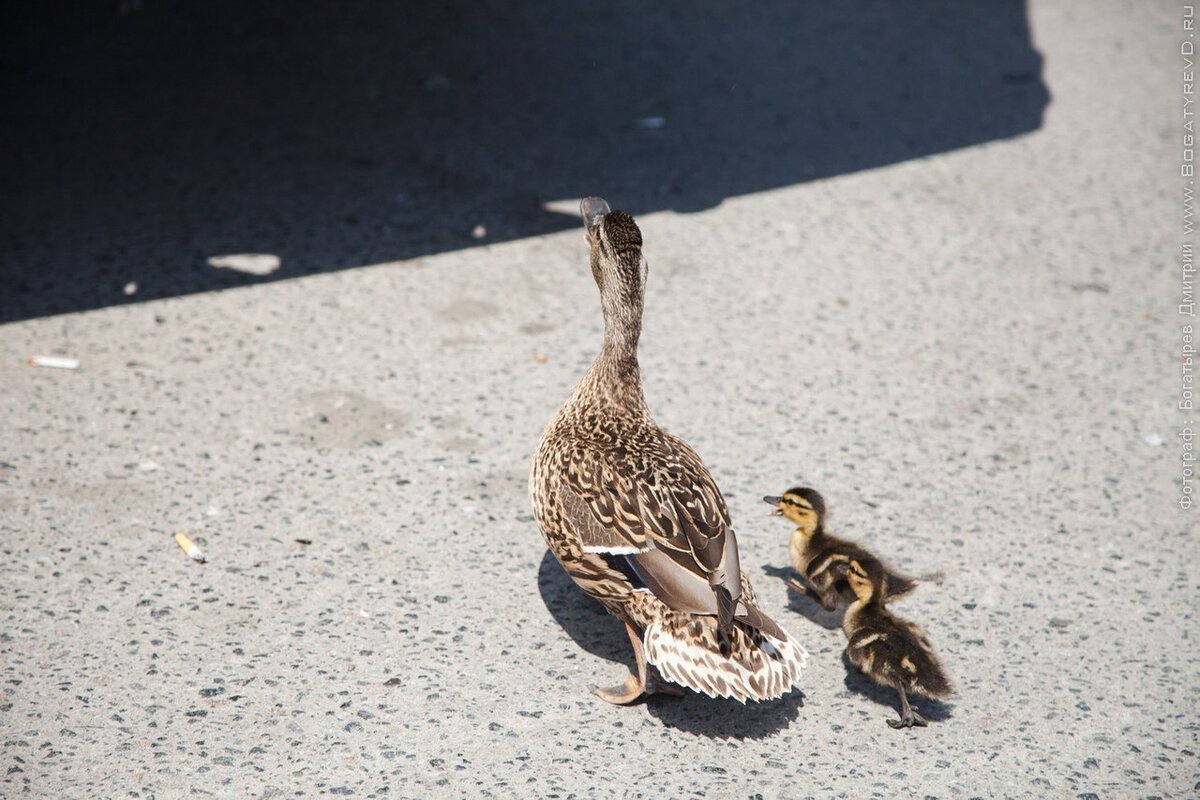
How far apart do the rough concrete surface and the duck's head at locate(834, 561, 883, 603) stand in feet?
0.83

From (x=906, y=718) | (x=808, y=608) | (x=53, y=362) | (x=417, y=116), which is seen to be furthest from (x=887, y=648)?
(x=417, y=116)

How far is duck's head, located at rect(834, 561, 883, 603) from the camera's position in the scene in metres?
3.99

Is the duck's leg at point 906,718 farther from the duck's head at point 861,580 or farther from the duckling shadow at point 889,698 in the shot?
the duck's head at point 861,580

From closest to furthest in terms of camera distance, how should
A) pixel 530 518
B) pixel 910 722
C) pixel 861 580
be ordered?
pixel 910 722, pixel 861 580, pixel 530 518

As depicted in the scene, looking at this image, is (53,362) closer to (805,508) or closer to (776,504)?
(776,504)

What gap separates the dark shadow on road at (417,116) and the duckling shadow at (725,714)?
3.24 m

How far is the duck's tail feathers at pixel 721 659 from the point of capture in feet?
11.5

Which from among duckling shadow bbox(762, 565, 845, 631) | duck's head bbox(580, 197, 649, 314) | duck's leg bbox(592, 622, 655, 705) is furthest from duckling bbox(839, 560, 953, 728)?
duck's head bbox(580, 197, 649, 314)

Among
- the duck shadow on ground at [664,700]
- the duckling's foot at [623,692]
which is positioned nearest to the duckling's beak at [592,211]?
the duck shadow on ground at [664,700]

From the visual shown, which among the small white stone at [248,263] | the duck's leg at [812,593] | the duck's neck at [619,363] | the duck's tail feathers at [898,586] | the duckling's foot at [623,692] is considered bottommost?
the duckling's foot at [623,692]

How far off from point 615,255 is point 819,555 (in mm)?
1231

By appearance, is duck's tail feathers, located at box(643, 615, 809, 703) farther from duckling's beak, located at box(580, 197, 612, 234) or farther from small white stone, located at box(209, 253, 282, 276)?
small white stone, located at box(209, 253, 282, 276)

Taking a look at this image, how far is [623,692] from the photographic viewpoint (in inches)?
152

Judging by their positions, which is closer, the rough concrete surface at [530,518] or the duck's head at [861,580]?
the rough concrete surface at [530,518]
